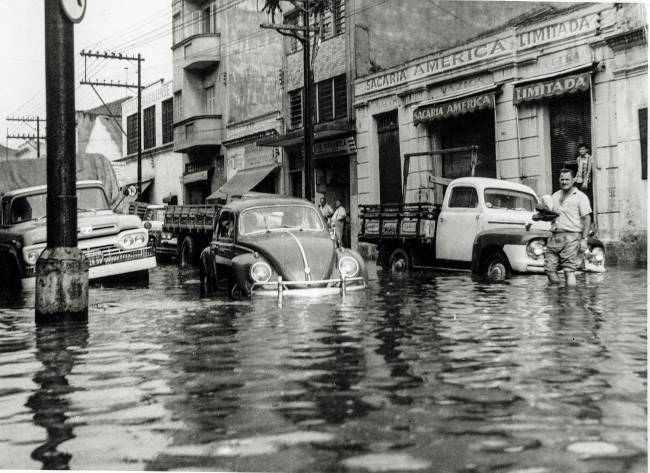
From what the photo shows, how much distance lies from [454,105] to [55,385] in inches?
676

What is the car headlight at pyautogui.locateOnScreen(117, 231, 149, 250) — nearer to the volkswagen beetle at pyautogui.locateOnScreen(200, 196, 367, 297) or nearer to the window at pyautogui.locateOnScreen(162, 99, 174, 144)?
the volkswagen beetle at pyautogui.locateOnScreen(200, 196, 367, 297)

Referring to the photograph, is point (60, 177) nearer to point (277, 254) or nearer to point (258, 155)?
point (277, 254)

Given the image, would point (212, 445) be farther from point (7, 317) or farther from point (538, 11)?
point (538, 11)

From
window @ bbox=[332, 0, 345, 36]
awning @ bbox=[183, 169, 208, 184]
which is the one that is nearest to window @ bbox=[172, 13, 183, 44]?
awning @ bbox=[183, 169, 208, 184]

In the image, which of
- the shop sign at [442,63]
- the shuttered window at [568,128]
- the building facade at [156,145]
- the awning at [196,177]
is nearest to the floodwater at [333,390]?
the shuttered window at [568,128]

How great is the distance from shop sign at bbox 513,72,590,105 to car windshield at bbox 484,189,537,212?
13.4ft

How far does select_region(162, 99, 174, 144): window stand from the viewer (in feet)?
128

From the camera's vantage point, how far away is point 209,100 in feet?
119

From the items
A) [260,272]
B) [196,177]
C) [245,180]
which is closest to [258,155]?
[245,180]

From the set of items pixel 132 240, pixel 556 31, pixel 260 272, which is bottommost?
pixel 260 272

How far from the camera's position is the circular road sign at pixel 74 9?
7.01 meters

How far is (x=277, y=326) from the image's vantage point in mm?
7660

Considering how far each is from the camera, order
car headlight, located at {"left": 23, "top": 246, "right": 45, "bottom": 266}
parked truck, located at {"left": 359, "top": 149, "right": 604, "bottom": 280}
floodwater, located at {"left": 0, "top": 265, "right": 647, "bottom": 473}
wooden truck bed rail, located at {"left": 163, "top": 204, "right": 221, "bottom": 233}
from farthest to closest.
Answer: wooden truck bed rail, located at {"left": 163, "top": 204, "right": 221, "bottom": 233} → car headlight, located at {"left": 23, "top": 246, "right": 45, "bottom": 266} → parked truck, located at {"left": 359, "top": 149, "right": 604, "bottom": 280} → floodwater, located at {"left": 0, "top": 265, "right": 647, "bottom": 473}

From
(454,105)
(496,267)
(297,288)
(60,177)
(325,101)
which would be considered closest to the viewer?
(60,177)
